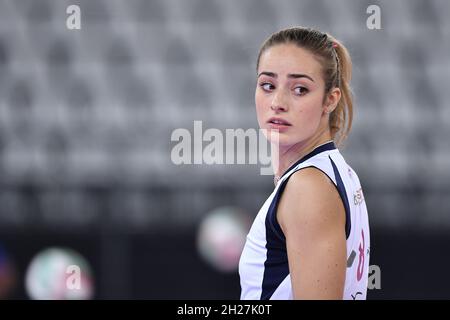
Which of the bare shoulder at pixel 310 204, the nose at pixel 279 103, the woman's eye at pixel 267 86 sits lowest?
the bare shoulder at pixel 310 204

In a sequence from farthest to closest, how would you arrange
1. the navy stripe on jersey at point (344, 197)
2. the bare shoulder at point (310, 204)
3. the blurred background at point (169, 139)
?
the blurred background at point (169, 139) < the navy stripe on jersey at point (344, 197) < the bare shoulder at point (310, 204)

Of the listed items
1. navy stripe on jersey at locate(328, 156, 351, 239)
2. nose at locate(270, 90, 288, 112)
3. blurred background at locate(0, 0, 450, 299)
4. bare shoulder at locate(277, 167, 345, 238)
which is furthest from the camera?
blurred background at locate(0, 0, 450, 299)

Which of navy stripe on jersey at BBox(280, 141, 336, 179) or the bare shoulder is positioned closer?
the bare shoulder

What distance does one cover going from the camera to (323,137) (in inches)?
90.1

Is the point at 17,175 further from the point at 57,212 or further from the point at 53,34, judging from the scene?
the point at 53,34

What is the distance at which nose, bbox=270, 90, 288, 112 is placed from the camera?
7.15 ft

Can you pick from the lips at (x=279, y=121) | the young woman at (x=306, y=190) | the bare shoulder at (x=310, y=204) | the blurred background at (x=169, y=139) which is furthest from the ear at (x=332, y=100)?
the blurred background at (x=169, y=139)

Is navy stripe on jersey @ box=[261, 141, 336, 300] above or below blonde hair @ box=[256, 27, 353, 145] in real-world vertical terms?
below

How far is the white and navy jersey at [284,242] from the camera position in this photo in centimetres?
208

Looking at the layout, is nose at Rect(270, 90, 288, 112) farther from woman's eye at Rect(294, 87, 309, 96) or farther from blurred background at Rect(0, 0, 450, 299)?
blurred background at Rect(0, 0, 450, 299)

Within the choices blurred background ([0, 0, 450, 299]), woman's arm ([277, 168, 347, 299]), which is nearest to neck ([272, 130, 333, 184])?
woman's arm ([277, 168, 347, 299])

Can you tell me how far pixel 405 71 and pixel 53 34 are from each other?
4162mm

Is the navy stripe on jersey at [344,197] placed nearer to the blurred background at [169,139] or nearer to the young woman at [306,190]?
the young woman at [306,190]

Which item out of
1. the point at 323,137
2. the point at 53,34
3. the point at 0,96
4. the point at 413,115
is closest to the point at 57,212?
the point at 0,96
